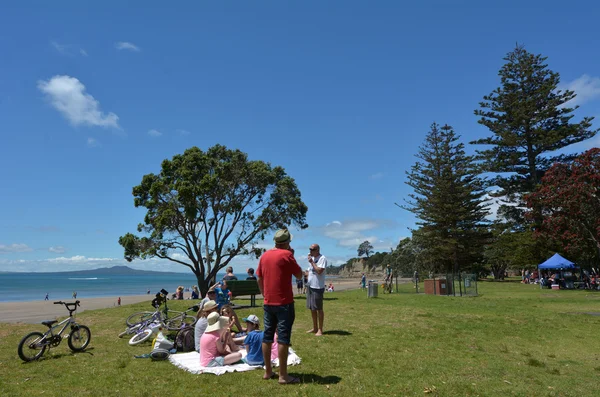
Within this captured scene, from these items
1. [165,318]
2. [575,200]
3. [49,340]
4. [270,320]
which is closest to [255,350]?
[270,320]

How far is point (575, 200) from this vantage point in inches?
945

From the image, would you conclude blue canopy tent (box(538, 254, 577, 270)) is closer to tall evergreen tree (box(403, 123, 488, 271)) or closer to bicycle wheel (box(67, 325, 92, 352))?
tall evergreen tree (box(403, 123, 488, 271))

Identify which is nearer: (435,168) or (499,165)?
(499,165)

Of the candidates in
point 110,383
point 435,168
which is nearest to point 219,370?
point 110,383

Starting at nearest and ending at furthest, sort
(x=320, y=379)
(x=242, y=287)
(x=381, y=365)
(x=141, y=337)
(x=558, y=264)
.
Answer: (x=320, y=379)
(x=381, y=365)
(x=141, y=337)
(x=242, y=287)
(x=558, y=264)

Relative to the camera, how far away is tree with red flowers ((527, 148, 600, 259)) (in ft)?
78.9

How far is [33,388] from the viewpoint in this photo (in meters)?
4.71

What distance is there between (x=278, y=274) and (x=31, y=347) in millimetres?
4659

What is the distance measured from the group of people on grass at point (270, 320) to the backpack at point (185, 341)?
29cm

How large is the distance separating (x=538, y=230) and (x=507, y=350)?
1087 inches

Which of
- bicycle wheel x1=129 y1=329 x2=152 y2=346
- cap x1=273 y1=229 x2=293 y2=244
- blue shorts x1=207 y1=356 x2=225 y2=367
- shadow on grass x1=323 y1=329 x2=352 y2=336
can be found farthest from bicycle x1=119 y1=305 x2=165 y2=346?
cap x1=273 y1=229 x2=293 y2=244

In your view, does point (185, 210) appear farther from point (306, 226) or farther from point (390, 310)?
point (390, 310)

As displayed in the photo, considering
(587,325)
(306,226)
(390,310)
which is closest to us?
(587,325)

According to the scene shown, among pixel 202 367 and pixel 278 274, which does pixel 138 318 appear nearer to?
pixel 202 367
